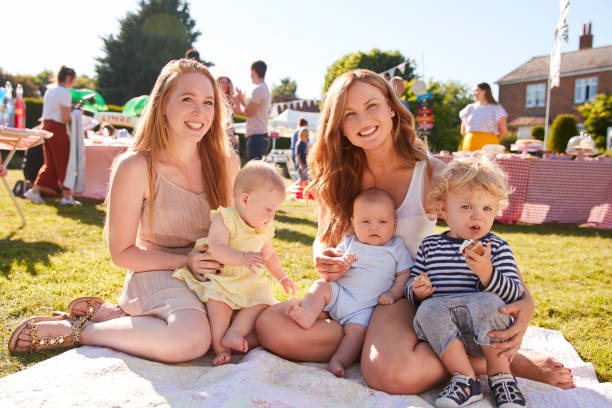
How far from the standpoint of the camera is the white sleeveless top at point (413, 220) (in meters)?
2.37

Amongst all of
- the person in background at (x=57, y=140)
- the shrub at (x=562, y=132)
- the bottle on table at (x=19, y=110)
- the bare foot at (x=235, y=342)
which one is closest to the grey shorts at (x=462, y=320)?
the bare foot at (x=235, y=342)

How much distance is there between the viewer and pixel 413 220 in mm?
2367

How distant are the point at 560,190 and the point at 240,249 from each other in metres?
6.35

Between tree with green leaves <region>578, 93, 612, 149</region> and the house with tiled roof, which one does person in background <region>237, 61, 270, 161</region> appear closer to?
tree with green leaves <region>578, 93, 612, 149</region>

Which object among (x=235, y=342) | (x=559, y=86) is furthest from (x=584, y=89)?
(x=235, y=342)

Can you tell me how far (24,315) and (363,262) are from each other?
1.89m

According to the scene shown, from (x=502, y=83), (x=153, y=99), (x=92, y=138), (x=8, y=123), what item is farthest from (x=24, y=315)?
(x=502, y=83)

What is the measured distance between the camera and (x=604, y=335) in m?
2.60

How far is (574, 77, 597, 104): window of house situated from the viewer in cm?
3172

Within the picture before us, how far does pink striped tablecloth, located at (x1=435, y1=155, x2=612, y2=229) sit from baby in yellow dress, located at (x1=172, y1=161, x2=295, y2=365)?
5254 mm

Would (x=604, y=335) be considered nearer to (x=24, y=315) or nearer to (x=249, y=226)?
(x=249, y=226)

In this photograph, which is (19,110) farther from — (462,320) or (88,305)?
(462,320)

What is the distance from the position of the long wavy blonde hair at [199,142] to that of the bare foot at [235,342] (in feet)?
2.38

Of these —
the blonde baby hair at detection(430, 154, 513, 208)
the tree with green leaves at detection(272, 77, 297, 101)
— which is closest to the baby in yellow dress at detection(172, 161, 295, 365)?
the blonde baby hair at detection(430, 154, 513, 208)
